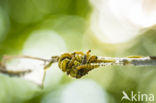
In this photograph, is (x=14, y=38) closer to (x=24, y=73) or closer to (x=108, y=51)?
(x=108, y=51)

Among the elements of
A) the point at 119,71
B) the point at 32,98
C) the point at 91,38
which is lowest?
the point at 32,98

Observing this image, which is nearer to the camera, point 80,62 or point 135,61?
point 135,61

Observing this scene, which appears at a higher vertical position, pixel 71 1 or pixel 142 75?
pixel 71 1

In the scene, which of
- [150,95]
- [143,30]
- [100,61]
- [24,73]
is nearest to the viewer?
[100,61]

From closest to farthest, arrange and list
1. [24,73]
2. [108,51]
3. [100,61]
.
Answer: [100,61] → [24,73] → [108,51]

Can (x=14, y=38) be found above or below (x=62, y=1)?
below

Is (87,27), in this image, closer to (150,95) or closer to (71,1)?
(71,1)

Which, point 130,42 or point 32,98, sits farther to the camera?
point 130,42

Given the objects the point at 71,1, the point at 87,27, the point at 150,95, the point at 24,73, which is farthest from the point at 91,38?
the point at 24,73

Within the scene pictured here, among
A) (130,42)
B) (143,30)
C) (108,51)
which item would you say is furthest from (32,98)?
(143,30)
